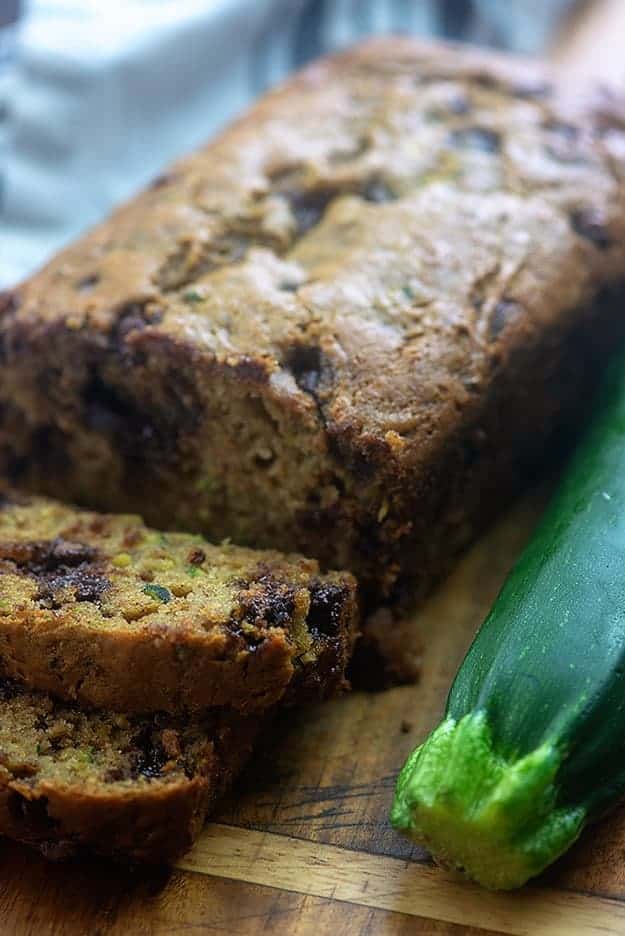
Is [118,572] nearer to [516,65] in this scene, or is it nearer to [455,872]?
[455,872]

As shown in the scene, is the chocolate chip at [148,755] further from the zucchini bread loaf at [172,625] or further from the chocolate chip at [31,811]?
the chocolate chip at [31,811]

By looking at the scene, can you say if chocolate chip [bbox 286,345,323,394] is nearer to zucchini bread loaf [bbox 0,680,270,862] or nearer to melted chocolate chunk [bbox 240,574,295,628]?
melted chocolate chunk [bbox 240,574,295,628]

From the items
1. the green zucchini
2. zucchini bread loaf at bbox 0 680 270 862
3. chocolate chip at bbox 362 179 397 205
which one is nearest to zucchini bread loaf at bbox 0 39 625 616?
chocolate chip at bbox 362 179 397 205

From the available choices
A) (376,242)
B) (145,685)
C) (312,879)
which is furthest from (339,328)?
(312,879)

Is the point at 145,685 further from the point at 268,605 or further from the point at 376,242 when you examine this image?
the point at 376,242

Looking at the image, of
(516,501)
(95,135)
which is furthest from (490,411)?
(95,135)

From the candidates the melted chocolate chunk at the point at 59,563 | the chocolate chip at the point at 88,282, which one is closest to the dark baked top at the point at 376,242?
the chocolate chip at the point at 88,282
